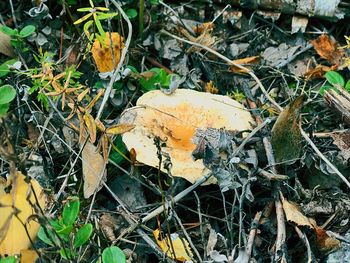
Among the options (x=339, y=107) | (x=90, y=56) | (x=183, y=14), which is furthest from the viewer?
(x=183, y=14)

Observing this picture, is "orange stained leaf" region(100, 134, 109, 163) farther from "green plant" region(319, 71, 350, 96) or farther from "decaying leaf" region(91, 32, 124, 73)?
"green plant" region(319, 71, 350, 96)

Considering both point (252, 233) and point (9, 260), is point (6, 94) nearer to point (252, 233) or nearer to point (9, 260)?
point (9, 260)

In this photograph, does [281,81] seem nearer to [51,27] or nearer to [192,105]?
[192,105]

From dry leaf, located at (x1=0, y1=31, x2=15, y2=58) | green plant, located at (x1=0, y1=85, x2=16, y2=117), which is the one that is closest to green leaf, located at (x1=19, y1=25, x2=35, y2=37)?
dry leaf, located at (x1=0, y1=31, x2=15, y2=58)

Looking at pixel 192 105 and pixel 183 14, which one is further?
pixel 183 14

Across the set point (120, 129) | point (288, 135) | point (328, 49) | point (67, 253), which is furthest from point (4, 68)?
point (328, 49)

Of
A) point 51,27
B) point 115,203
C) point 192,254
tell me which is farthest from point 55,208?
point 51,27
